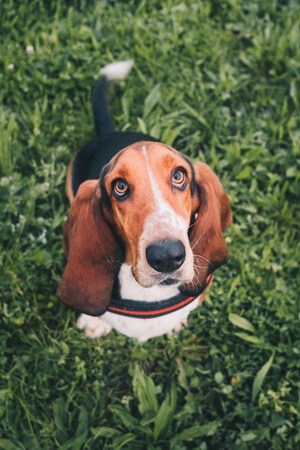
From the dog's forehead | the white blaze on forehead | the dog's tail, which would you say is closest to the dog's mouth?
the white blaze on forehead

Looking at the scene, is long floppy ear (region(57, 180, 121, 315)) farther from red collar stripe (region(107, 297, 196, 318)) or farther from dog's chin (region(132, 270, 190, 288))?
dog's chin (region(132, 270, 190, 288))

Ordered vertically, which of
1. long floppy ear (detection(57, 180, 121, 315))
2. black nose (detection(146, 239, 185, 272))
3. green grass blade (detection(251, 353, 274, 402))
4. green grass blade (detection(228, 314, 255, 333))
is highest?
black nose (detection(146, 239, 185, 272))

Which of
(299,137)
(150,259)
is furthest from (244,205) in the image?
(150,259)

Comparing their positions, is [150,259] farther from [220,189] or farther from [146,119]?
[146,119]

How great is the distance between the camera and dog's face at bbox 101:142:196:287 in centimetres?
225

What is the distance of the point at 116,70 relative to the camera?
13.4ft

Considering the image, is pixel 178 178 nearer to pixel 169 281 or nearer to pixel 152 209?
pixel 152 209

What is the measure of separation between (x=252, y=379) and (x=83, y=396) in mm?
1052

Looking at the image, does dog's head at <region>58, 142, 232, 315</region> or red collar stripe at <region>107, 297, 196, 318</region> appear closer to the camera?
dog's head at <region>58, 142, 232, 315</region>

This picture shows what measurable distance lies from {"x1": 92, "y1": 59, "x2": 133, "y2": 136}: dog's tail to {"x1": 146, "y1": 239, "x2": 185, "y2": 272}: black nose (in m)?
1.78

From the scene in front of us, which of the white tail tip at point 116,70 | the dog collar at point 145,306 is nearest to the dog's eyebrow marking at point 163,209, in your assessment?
the dog collar at point 145,306

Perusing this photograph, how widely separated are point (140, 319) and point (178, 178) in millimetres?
925

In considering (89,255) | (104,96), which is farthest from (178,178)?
(104,96)

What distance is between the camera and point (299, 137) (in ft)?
13.8
